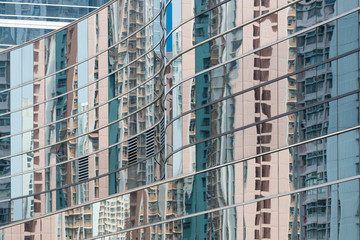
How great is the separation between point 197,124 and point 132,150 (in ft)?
27.9

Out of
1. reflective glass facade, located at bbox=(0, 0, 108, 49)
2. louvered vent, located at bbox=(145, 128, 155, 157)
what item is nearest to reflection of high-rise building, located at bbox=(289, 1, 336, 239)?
louvered vent, located at bbox=(145, 128, 155, 157)

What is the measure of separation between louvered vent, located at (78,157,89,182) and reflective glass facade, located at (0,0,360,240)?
5 centimetres

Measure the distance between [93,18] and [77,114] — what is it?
312 centimetres

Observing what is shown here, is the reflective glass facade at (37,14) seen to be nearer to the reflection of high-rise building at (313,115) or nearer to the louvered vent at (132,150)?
the louvered vent at (132,150)

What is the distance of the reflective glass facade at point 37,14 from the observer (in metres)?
50.4

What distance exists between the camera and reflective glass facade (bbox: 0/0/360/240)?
1739 centimetres

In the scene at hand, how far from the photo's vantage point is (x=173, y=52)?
22812 mm

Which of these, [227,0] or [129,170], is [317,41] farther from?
[129,170]

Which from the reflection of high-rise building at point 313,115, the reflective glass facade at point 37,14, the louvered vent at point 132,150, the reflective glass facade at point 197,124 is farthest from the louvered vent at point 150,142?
the reflective glass facade at point 37,14

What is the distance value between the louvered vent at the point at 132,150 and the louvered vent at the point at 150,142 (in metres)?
0.58

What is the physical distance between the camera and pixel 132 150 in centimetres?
2944

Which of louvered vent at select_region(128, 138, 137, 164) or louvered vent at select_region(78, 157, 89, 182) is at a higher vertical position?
louvered vent at select_region(128, 138, 137, 164)

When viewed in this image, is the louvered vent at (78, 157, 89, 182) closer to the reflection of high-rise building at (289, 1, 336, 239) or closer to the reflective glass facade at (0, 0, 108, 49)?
the reflection of high-rise building at (289, 1, 336, 239)

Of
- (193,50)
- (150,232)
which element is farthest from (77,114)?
(193,50)
